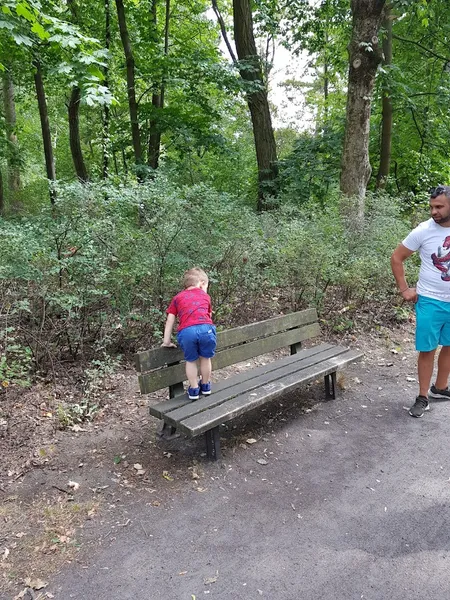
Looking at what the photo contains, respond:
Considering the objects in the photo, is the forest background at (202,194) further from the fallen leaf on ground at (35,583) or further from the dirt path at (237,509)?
the fallen leaf on ground at (35,583)

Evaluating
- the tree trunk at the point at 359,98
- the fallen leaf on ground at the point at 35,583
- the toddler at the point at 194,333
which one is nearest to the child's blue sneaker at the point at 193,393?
the toddler at the point at 194,333

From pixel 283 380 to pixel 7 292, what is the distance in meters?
2.70

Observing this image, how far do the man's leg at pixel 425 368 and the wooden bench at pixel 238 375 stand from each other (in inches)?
26.0

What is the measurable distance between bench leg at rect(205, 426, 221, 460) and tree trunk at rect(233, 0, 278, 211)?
7343mm

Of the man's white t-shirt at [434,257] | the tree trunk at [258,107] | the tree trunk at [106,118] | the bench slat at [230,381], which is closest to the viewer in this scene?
the bench slat at [230,381]

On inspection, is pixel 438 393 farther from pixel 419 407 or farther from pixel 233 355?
pixel 233 355

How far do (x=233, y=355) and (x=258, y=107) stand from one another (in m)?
8.27

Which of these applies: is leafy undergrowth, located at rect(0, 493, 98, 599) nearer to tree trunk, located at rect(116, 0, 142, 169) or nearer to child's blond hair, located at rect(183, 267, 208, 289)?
child's blond hair, located at rect(183, 267, 208, 289)

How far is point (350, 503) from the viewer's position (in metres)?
2.83

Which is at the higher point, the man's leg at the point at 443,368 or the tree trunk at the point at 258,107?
the tree trunk at the point at 258,107

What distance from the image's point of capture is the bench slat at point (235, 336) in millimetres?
3348

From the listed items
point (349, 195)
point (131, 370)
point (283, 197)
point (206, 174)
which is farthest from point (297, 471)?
point (206, 174)

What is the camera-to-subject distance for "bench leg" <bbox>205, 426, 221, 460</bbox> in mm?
3262

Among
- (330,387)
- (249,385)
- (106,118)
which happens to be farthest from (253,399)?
(106,118)
